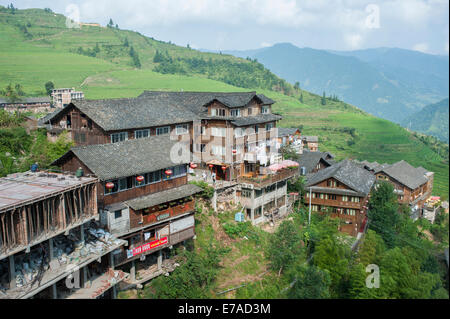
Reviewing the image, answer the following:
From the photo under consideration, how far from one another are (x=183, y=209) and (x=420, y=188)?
3602 cm

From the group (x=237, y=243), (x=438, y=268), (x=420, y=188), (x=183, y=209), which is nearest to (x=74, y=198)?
(x=183, y=209)

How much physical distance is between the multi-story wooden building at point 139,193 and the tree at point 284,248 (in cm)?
601

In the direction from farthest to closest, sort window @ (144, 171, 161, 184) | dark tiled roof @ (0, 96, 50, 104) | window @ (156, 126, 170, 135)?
dark tiled roof @ (0, 96, 50, 104)
window @ (156, 126, 170, 135)
window @ (144, 171, 161, 184)

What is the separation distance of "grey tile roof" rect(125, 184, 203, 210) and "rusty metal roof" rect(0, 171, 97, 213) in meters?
3.44

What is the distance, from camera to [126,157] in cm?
2436

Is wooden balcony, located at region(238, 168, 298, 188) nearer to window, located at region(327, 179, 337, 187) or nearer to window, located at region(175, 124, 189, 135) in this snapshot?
window, located at region(327, 179, 337, 187)

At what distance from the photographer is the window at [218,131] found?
1380 inches

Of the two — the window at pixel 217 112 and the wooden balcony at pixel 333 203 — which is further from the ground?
the window at pixel 217 112

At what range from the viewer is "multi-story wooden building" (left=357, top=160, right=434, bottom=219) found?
47.8 metres

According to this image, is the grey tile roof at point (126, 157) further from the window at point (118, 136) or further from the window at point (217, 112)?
the window at point (217, 112)

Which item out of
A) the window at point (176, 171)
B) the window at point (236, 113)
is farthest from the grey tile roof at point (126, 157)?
the window at point (236, 113)

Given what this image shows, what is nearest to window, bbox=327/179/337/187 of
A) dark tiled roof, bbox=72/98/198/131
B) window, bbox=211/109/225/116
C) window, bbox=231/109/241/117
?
window, bbox=231/109/241/117

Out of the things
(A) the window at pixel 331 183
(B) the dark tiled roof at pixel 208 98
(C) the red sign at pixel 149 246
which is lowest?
(C) the red sign at pixel 149 246
